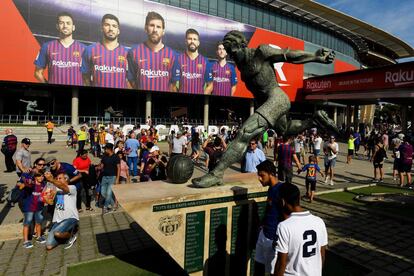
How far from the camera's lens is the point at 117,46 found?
26.7m

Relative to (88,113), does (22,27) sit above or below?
above

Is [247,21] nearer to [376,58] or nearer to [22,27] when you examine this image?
[22,27]

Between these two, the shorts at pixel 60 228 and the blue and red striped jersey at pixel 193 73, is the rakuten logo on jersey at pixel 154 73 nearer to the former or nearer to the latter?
the blue and red striped jersey at pixel 193 73

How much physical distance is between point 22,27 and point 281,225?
1089 inches

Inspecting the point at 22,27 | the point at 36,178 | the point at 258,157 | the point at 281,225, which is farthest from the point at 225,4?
the point at 281,225

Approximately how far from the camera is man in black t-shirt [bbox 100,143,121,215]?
692 centimetres

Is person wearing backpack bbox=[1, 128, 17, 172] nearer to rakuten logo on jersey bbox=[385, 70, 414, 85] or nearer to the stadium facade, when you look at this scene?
the stadium facade

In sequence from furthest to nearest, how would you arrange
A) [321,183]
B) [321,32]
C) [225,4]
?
1. [321,32]
2. [225,4]
3. [321,183]

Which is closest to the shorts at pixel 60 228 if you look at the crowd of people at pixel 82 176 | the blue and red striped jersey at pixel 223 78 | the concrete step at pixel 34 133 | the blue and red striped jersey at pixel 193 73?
the crowd of people at pixel 82 176

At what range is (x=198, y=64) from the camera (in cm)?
3133

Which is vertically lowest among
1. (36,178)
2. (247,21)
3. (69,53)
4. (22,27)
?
(36,178)

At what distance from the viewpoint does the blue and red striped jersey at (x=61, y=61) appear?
23.7 metres

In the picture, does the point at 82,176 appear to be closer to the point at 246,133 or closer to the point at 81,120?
the point at 246,133

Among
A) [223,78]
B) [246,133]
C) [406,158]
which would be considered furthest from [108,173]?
[223,78]
